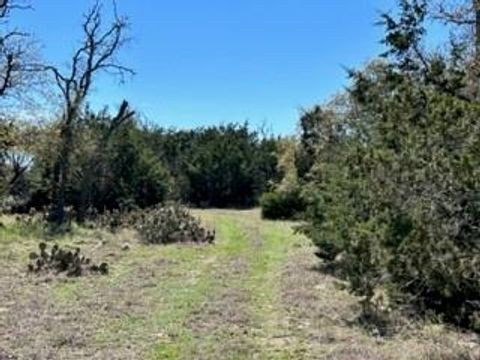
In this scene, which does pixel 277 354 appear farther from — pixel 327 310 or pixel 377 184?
pixel 327 310

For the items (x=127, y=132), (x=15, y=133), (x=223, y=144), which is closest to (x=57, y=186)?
(x=15, y=133)

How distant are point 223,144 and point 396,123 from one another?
4043 cm

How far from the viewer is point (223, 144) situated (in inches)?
1901

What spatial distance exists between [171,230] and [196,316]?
12.4 meters

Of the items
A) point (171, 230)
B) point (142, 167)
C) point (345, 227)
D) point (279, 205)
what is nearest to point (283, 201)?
point (279, 205)

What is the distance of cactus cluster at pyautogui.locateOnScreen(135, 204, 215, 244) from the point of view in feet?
72.1

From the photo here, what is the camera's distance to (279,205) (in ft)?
119

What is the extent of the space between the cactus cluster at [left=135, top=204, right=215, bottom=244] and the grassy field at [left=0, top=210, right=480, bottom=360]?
4.10 metres

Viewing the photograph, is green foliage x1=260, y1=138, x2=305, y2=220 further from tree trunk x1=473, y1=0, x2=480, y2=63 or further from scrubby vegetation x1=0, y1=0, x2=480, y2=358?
tree trunk x1=473, y1=0, x2=480, y2=63

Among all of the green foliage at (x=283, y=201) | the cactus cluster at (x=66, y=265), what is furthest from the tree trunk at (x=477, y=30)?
the green foliage at (x=283, y=201)

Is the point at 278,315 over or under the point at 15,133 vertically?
under

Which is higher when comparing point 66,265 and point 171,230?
point 171,230

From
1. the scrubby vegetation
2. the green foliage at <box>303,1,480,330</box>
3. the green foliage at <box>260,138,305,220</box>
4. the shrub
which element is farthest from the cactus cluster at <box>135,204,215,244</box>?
the shrub

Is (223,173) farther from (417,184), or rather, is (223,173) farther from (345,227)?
(417,184)
